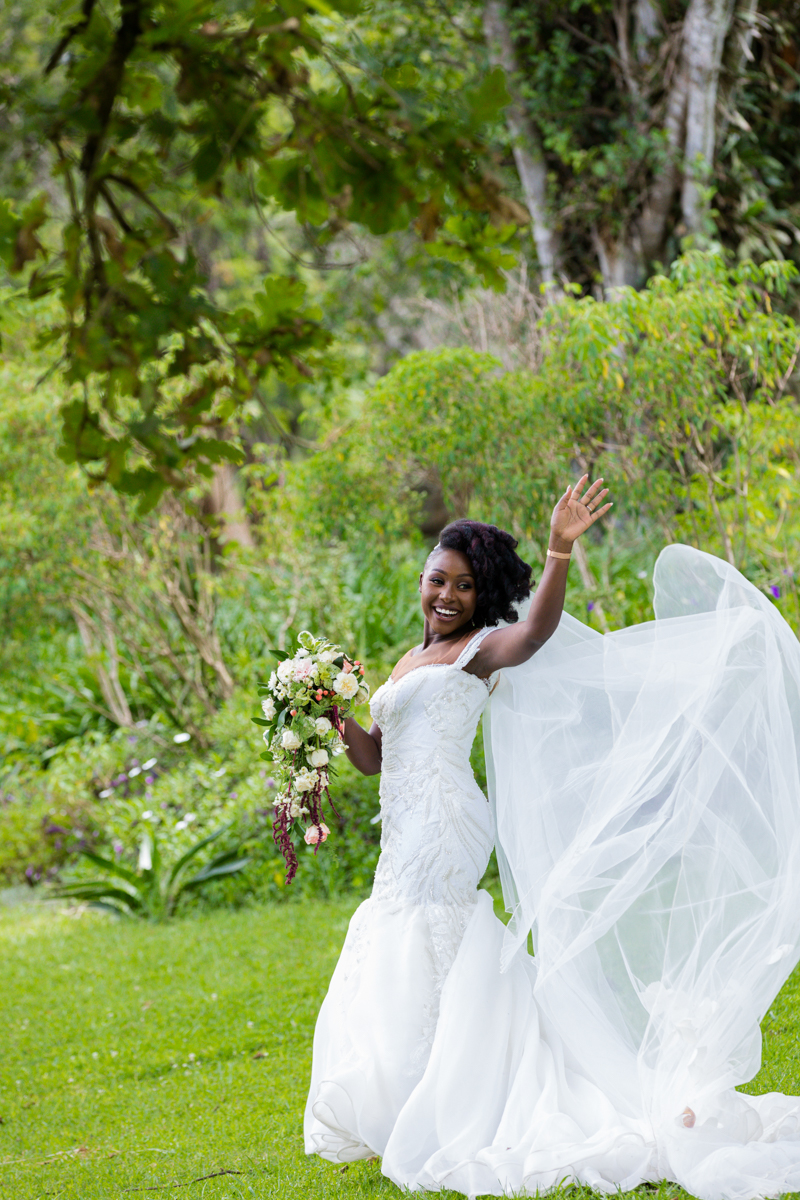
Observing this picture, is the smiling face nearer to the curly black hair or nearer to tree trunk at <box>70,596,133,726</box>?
the curly black hair

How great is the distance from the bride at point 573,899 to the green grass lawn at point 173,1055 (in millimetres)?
261

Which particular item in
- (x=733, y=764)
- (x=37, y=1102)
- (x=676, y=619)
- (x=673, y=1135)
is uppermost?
(x=676, y=619)

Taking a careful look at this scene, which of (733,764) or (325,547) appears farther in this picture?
(325,547)

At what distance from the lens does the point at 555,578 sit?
10.9 ft

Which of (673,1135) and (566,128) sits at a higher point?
(566,128)

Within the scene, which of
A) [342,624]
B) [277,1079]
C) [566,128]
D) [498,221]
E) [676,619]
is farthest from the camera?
[566,128]

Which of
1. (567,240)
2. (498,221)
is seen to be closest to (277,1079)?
(498,221)

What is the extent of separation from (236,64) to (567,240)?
10153mm

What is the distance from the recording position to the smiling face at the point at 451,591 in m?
3.66

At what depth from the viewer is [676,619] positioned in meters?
3.57

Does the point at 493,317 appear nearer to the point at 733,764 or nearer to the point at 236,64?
the point at 733,764

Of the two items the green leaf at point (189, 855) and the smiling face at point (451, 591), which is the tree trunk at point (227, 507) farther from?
the smiling face at point (451, 591)

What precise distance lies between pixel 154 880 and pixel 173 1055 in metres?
2.66

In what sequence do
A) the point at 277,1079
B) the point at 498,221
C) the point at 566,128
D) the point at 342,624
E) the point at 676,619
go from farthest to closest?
the point at 566,128 < the point at 342,624 < the point at 277,1079 < the point at 676,619 < the point at 498,221
